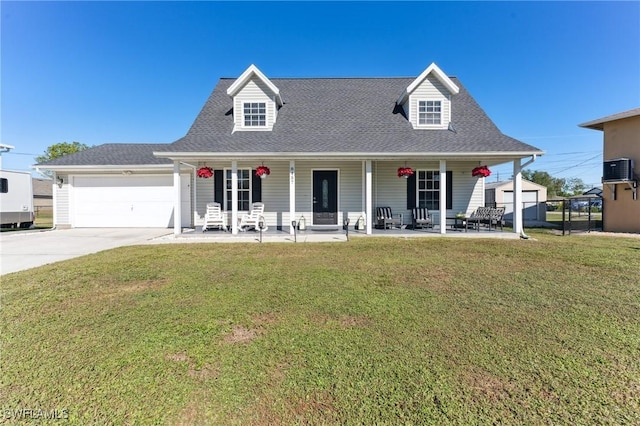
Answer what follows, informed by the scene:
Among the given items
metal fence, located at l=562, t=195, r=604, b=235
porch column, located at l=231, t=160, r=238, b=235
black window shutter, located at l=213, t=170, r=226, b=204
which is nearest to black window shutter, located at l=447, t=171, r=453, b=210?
metal fence, located at l=562, t=195, r=604, b=235

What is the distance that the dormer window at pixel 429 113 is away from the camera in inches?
485

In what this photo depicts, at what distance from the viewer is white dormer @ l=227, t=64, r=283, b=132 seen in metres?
12.1

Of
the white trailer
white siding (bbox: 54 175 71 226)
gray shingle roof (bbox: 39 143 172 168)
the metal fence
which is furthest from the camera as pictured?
white siding (bbox: 54 175 71 226)

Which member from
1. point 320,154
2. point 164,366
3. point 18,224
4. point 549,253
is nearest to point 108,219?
point 18,224

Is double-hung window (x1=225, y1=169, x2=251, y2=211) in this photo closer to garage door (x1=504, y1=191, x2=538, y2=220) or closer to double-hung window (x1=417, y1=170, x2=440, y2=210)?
double-hung window (x1=417, y1=170, x2=440, y2=210)

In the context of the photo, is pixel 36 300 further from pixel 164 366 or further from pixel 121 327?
pixel 164 366

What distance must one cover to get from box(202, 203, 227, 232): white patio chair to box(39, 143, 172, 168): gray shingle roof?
3.46 metres

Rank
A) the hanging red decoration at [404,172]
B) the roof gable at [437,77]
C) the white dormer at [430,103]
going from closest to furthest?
the hanging red decoration at [404,172], the roof gable at [437,77], the white dormer at [430,103]

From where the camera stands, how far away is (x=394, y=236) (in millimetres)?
10188

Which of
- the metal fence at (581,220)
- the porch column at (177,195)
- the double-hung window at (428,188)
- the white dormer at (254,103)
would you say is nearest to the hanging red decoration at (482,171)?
the double-hung window at (428,188)

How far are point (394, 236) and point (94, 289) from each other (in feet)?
26.8

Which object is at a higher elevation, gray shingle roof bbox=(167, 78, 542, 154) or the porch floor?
gray shingle roof bbox=(167, 78, 542, 154)

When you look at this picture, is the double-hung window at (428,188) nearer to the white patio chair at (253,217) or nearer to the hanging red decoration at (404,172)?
the hanging red decoration at (404,172)

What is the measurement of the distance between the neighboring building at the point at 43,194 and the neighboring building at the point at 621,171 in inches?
1888
